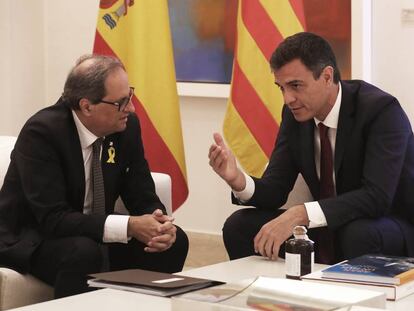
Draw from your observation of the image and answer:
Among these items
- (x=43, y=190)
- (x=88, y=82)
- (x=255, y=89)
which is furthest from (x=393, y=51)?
(x=43, y=190)

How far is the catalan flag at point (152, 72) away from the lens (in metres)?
4.44

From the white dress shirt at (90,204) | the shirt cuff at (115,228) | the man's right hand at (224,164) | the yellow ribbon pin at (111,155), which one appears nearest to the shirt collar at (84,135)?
the white dress shirt at (90,204)

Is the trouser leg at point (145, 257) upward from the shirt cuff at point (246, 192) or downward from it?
downward

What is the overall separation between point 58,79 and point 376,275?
397 centimetres

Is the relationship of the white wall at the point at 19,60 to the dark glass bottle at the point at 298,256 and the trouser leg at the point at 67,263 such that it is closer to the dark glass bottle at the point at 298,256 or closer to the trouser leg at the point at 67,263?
the trouser leg at the point at 67,263

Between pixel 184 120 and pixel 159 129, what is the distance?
106cm

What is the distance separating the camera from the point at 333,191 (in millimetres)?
3471

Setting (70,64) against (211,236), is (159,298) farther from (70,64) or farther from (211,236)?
(70,64)

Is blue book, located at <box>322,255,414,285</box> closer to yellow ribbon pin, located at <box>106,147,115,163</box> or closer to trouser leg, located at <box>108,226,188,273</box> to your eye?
trouser leg, located at <box>108,226,188,273</box>

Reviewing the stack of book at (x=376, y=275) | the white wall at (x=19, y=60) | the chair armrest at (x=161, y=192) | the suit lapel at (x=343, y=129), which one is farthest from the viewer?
the white wall at (x=19, y=60)

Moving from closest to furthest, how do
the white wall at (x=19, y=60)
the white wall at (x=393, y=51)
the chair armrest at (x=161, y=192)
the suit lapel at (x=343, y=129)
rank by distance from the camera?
the suit lapel at (x=343, y=129), the chair armrest at (x=161, y=192), the white wall at (x=393, y=51), the white wall at (x=19, y=60)

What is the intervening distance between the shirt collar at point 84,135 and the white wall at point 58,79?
7.02ft

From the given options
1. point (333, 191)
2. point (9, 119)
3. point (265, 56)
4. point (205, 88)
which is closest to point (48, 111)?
point (333, 191)

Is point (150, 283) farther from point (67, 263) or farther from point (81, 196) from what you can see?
point (81, 196)
